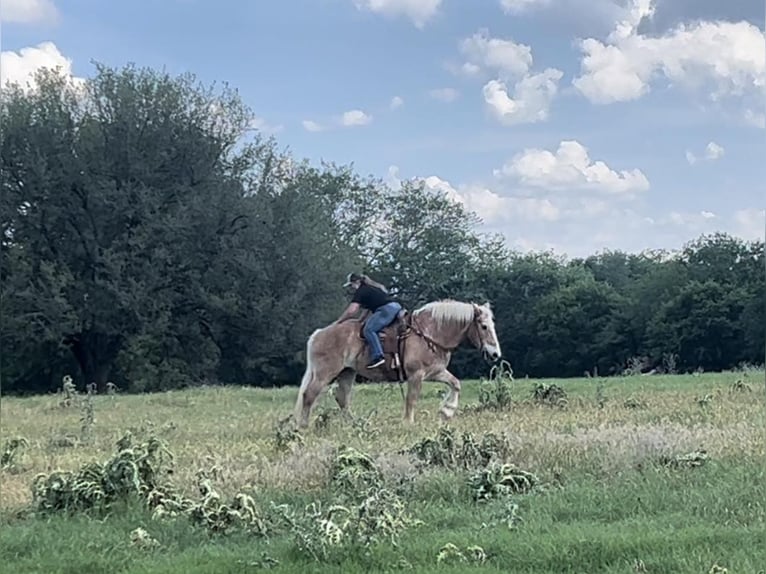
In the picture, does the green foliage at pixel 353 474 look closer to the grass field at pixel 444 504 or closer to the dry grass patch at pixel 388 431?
the grass field at pixel 444 504

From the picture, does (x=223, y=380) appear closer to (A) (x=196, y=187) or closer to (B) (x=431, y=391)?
(A) (x=196, y=187)

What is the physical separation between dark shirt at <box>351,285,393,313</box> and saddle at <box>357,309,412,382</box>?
23 centimetres

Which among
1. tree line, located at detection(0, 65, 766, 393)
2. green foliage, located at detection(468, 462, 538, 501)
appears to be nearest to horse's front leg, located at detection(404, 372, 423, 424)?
green foliage, located at detection(468, 462, 538, 501)

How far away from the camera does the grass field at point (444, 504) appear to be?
5.73 metres

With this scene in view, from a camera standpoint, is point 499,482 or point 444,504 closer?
point 444,504

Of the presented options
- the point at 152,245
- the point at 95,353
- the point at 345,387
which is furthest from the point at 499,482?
the point at 95,353

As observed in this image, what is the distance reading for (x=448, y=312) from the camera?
1338 cm

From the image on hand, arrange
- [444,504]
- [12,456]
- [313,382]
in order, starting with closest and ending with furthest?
[444,504], [12,456], [313,382]

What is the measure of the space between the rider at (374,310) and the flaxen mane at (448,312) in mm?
514

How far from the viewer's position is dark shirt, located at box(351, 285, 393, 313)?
42.8ft

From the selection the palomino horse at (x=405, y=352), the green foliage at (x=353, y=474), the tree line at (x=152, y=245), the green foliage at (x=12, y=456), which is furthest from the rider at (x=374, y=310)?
the tree line at (x=152, y=245)

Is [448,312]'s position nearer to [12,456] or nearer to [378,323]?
[378,323]

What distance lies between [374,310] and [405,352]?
0.71m

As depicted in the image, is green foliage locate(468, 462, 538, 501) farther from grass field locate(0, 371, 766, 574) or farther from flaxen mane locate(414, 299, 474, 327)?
flaxen mane locate(414, 299, 474, 327)
